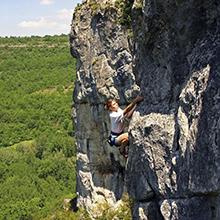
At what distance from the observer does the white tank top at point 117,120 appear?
13.9 meters

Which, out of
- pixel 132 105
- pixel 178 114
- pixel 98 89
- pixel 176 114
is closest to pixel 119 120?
pixel 132 105

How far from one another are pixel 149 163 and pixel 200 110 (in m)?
2.32

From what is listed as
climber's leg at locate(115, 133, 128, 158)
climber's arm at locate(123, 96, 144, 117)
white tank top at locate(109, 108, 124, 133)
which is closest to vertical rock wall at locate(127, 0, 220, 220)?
climber's arm at locate(123, 96, 144, 117)

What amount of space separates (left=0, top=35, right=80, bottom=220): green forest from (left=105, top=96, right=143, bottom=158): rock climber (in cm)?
1970

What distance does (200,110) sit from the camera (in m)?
10.6

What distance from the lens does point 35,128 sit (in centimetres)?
9944

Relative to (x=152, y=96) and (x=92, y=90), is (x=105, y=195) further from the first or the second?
(x=152, y=96)

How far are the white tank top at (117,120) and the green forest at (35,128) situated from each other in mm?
19869

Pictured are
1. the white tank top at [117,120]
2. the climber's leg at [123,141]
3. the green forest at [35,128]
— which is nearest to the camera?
the white tank top at [117,120]

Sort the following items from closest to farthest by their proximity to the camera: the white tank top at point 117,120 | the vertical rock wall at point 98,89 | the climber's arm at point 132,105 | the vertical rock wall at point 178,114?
the vertical rock wall at point 178,114
the climber's arm at point 132,105
the white tank top at point 117,120
the vertical rock wall at point 98,89

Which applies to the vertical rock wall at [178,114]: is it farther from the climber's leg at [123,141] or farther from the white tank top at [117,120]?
the climber's leg at [123,141]

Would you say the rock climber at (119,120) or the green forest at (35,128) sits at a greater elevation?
the rock climber at (119,120)

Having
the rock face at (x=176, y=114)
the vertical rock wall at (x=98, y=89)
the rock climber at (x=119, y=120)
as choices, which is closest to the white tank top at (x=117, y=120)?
the rock climber at (x=119, y=120)

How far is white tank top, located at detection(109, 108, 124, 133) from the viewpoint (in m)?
13.9
